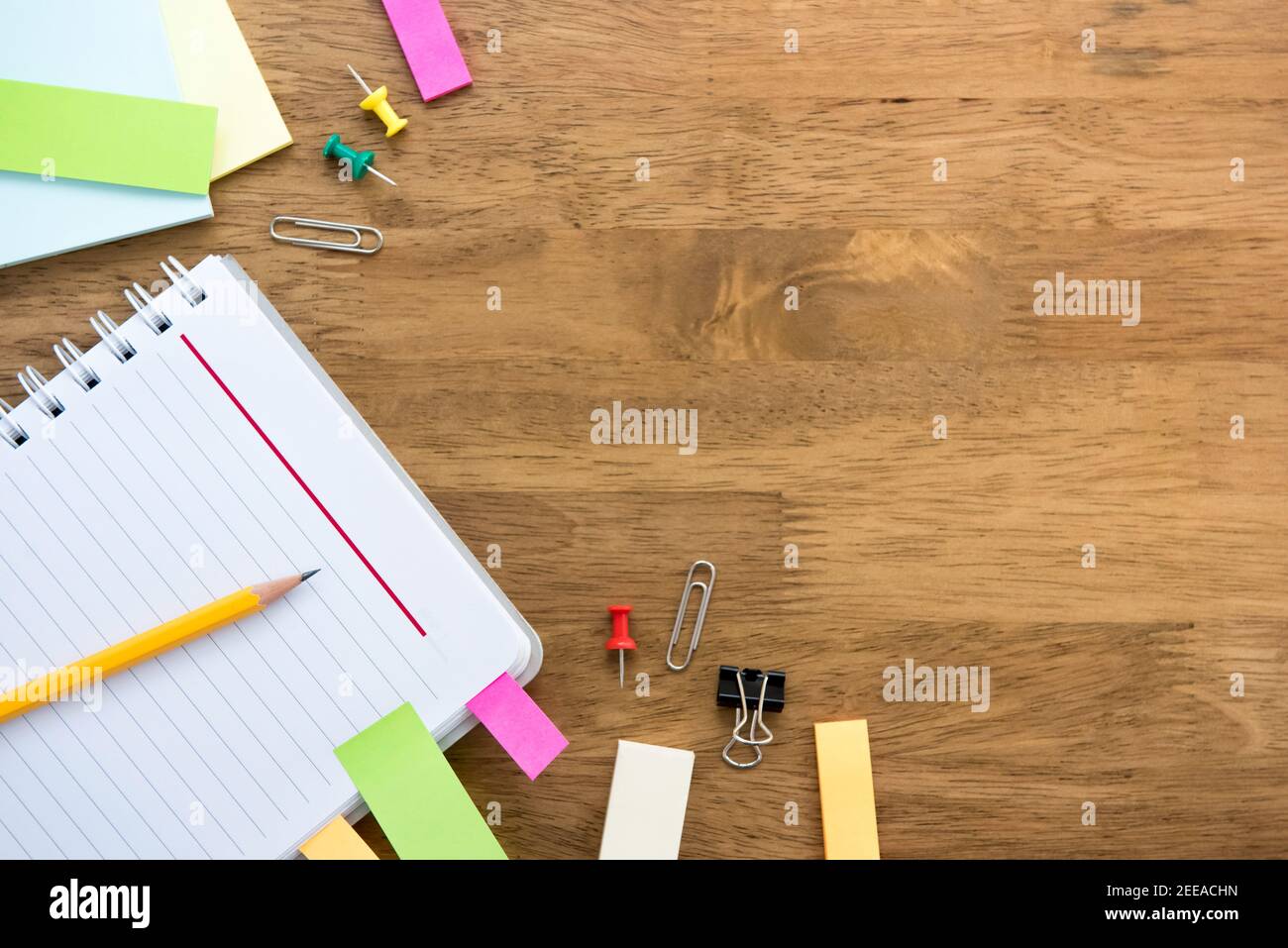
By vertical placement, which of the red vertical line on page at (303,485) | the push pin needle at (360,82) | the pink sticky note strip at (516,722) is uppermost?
the push pin needle at (360,82)

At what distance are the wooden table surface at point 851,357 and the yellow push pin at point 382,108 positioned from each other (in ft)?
0.07

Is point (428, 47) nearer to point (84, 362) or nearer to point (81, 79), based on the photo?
point (81, 79)

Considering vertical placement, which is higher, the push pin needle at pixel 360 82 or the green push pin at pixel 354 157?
the push pin needle at pixel 360 82

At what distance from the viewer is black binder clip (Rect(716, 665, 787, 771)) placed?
117cm

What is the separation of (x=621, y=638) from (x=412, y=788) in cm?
31

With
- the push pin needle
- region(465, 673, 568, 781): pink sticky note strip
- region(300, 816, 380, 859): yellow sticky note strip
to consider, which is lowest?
region(300, 816, 380, 859): yellow sticky note strip

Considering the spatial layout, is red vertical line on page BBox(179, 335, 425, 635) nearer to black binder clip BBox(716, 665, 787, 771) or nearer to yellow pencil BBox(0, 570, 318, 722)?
yellow pencil BBox(0, 570, 318, 722)

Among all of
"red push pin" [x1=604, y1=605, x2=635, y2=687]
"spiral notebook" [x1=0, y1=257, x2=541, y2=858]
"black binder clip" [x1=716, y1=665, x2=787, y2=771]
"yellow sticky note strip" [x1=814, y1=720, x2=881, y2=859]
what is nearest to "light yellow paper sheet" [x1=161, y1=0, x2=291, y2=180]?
"spiral notebook" [x1=0, y1=257, x2=541, y2=858]

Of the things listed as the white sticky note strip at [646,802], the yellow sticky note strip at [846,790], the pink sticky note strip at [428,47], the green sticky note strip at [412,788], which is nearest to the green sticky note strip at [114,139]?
the pink sticky note strip at [428,47]

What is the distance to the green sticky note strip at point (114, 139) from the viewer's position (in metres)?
1.16

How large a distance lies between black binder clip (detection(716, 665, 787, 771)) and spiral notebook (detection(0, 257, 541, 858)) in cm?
25

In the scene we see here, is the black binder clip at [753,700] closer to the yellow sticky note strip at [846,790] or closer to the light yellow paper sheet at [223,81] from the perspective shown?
the yellow sticky note strip at [846,790]

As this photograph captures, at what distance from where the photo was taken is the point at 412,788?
1135 millimetres

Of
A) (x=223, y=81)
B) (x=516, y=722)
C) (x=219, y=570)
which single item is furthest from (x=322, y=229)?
(x=516, y=722)
